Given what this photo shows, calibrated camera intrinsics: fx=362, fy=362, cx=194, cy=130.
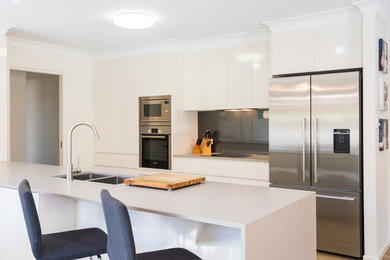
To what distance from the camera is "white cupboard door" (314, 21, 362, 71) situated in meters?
3.38

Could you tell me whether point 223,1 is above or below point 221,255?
above

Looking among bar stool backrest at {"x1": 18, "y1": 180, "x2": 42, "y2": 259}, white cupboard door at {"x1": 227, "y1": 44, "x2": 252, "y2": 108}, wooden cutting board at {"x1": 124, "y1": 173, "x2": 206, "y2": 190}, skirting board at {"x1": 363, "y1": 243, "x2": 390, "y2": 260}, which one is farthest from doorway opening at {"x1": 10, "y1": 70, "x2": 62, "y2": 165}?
skirting board at {"x1": 363, "y1": 243, "x2": 390, "y2": 260}

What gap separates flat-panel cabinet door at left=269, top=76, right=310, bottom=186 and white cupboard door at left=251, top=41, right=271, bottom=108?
43cm

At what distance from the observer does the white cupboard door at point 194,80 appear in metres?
4.71

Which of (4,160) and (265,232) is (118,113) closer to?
(4,160)

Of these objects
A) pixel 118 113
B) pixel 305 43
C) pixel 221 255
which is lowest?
pixel 221 255

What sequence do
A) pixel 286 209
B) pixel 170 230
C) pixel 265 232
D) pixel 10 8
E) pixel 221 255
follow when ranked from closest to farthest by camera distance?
1. pixel 265 232
2. pixel 286 209
3. pixel 221 255
4. pixel 170 230
5. pixel 10 8

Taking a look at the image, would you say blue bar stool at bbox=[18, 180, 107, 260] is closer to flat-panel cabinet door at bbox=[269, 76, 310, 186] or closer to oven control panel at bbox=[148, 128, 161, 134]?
flat-panel cabinet door at bbox=[269, 76, 310, 186]

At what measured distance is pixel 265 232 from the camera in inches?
60.9

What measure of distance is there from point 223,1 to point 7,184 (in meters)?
2.30

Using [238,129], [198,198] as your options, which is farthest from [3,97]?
[198,198]

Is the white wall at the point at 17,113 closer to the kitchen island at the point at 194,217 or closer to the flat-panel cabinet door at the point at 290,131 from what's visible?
the kitchen island at the point at 194,217

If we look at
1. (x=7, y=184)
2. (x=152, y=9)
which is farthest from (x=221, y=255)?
(x=152, y=9)

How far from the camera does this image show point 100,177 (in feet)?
10.1
